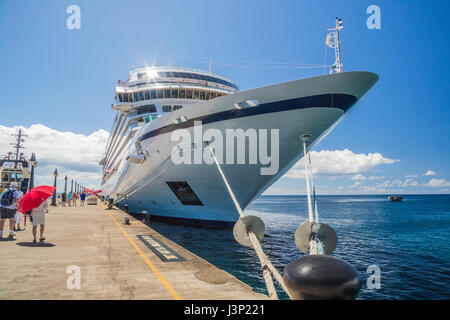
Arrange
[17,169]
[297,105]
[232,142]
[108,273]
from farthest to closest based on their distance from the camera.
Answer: [17,169], [232,142], [297,105], [108,273]

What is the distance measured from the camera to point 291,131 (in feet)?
34.0

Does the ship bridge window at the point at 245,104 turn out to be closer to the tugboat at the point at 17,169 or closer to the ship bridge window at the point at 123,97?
the ship bridge window at the point at 123,97

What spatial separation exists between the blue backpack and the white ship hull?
6482mm

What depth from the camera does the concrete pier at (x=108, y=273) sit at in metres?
4.09

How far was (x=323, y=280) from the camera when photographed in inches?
101

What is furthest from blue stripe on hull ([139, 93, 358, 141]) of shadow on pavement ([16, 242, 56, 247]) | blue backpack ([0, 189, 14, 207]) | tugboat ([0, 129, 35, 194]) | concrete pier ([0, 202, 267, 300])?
tugboat ([0, 129, 35, 194])

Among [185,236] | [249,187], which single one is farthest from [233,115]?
[185,236]

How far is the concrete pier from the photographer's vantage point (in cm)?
409

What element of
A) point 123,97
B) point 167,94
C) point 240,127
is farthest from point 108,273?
point 123,97

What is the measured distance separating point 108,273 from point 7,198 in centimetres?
499

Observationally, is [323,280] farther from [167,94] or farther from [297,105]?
[167,94]

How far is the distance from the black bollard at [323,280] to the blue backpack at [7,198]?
861 centimetres

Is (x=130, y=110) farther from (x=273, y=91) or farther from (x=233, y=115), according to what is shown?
(x=273, y=91)

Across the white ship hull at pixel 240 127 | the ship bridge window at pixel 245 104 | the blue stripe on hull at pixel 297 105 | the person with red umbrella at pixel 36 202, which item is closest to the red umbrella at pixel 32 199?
the person with red umbrella at pixel 36 202
